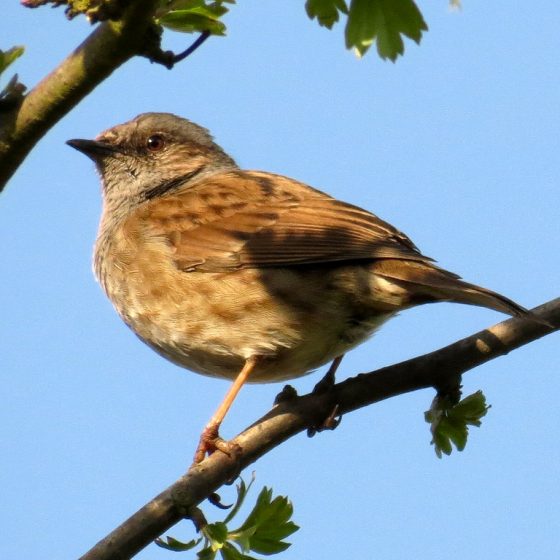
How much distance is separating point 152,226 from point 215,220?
1.54ft

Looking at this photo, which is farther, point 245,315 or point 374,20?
point 245,315

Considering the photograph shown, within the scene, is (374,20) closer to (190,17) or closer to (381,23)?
(381,23)

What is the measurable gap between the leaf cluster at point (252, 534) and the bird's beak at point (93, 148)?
3.91m

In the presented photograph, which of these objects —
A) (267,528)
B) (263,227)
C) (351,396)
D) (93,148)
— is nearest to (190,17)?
(351,396)

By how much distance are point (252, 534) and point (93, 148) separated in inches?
162

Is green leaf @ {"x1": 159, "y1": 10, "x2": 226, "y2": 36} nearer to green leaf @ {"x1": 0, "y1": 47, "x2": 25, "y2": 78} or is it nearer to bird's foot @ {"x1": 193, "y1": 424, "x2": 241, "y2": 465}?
green leaf @ {"x1": 0, "y1": 47, "x2": 25, "y2": 78}

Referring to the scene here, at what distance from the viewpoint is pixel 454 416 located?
4.52m

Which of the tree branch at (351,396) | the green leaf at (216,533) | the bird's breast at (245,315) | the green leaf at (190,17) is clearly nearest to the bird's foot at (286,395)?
the tree branch at (351,396)

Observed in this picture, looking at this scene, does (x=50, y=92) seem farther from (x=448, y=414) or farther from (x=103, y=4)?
(x=448, y=414)

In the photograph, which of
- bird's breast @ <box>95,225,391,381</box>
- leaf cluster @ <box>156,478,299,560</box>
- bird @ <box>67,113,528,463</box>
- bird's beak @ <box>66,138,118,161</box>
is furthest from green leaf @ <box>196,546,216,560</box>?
bird's beak @ <box>66,138,118,161</box>

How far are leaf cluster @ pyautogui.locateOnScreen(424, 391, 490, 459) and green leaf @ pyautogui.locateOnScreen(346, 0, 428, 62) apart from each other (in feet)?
5.59

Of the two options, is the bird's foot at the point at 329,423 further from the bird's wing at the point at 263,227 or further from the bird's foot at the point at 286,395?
the bird's wing at the point at 263,227

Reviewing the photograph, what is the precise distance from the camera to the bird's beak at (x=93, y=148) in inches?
286

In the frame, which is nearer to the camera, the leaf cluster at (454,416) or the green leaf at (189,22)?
the green leaf at (189,22)
